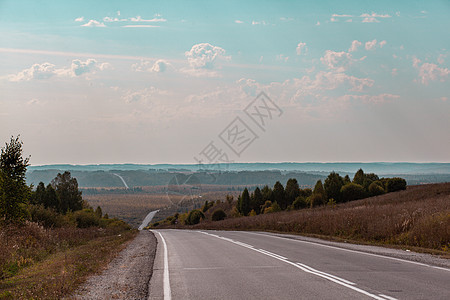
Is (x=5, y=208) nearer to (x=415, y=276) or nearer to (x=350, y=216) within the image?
(x=350, y=216)

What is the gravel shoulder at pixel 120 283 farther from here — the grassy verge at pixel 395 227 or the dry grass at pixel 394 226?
the dry grass at pixel 394 226

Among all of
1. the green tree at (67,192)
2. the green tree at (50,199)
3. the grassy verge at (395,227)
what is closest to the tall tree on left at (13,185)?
the grassy verge at (395,227)

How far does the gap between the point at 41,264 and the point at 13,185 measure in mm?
11417

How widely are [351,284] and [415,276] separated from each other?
2.19m

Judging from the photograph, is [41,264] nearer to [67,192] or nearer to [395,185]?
[395,185]

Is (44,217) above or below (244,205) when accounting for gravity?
above

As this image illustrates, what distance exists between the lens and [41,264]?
1642 centimetres

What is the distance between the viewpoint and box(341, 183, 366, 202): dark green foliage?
243 feet

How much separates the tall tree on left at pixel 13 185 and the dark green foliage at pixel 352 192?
5843cm

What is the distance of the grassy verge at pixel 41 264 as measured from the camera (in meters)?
9.54

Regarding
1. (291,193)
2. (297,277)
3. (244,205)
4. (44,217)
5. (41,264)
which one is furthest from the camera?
(244,205)

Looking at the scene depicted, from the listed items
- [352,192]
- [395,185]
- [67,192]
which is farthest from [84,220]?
[395,185]

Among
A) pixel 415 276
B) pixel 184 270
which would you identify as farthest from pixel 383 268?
pixel 184 270

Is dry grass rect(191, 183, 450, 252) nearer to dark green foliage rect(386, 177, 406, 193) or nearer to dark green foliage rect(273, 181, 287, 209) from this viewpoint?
dark green foliage rect(386, 177, 406, 193)
